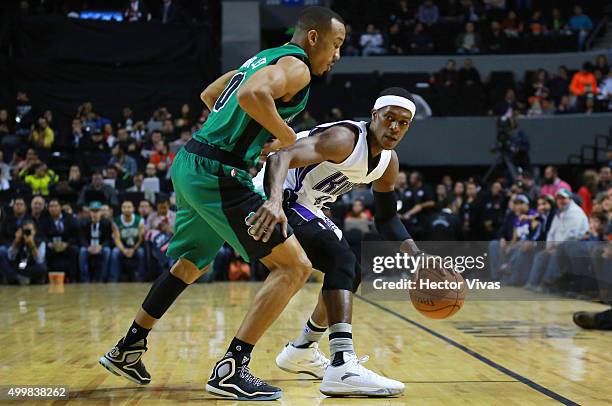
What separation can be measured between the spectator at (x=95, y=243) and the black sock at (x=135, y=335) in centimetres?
971

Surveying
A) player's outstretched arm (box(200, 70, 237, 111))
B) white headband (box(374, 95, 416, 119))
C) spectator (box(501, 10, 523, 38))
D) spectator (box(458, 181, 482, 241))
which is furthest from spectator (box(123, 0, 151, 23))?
white headband (box(374, 95, 416, 119))

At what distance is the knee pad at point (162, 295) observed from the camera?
4855 millimetres

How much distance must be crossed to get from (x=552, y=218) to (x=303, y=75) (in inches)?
350

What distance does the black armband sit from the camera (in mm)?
5309

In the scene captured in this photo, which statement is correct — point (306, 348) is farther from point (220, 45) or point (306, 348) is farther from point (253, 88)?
point (220, 45)

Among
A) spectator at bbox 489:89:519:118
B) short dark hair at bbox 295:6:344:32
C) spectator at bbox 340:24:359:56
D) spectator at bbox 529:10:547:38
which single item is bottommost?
short dark hair at bbox 295:6:344:32

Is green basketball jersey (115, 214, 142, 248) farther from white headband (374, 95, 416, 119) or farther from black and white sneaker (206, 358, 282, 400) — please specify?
black and white sneaker (206, 358, 282, 400)

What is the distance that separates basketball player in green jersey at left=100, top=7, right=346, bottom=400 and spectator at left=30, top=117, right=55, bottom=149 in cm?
1361

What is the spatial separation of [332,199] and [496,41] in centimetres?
1664

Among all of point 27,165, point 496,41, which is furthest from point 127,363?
point 496,41

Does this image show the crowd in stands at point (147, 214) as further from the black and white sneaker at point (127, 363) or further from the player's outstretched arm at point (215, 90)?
the black and white sneaker at point (127, 363)

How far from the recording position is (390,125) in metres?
4.84

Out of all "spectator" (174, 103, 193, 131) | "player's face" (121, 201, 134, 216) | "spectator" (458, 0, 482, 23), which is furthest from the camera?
"spectator" (458, 0, 482, 23)

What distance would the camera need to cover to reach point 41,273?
1389cm
